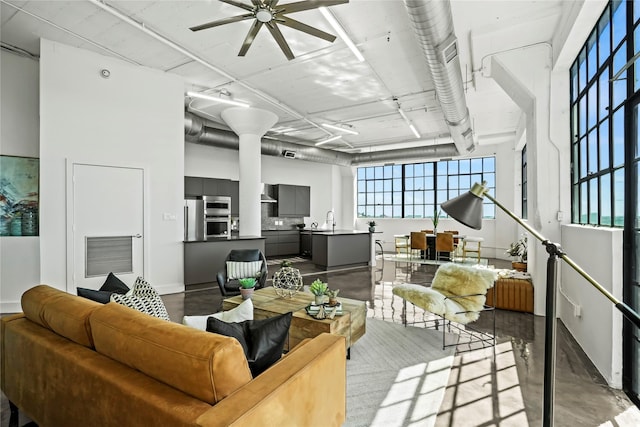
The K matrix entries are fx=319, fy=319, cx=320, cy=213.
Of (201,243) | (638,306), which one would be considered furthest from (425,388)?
(201,243)

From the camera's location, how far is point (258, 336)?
160 cm

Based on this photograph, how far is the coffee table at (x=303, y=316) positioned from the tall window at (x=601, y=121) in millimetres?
2467

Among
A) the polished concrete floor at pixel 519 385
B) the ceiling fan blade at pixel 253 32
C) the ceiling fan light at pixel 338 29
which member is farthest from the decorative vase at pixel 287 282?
the ceiling fan light at pixel 338 29

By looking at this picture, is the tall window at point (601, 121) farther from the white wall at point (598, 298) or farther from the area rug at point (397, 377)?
the area rug at point (397, 377)

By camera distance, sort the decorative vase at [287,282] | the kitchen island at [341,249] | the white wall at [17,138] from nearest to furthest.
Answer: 1. the decorative vase at [287,282]
2. the white wall at [17,138]
3. the kitchen island at [341,249]

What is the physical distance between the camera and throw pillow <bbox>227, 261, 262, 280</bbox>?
4703 mm

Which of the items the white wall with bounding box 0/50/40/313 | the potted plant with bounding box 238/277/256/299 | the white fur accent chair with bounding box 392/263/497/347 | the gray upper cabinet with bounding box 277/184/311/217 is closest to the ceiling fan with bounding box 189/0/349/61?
the potted plant with bounding box 238/277/256/299

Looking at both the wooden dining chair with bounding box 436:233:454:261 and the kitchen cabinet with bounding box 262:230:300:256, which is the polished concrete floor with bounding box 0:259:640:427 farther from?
the kitchen cabinet with bounding box 262:230:300:256

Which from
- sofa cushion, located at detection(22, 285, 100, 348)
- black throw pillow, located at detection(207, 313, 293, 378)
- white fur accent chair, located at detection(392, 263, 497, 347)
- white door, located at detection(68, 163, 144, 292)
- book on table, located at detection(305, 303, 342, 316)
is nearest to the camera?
black throw pillow, located at detection(207, 313, 293, 378)

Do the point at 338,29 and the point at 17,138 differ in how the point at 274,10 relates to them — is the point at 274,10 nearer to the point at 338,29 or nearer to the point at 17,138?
the point at 338,29

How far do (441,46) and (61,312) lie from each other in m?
3.96

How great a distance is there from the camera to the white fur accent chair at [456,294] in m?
3.34

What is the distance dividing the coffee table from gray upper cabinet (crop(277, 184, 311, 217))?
259 inches

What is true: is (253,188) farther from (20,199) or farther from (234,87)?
(20,199)
